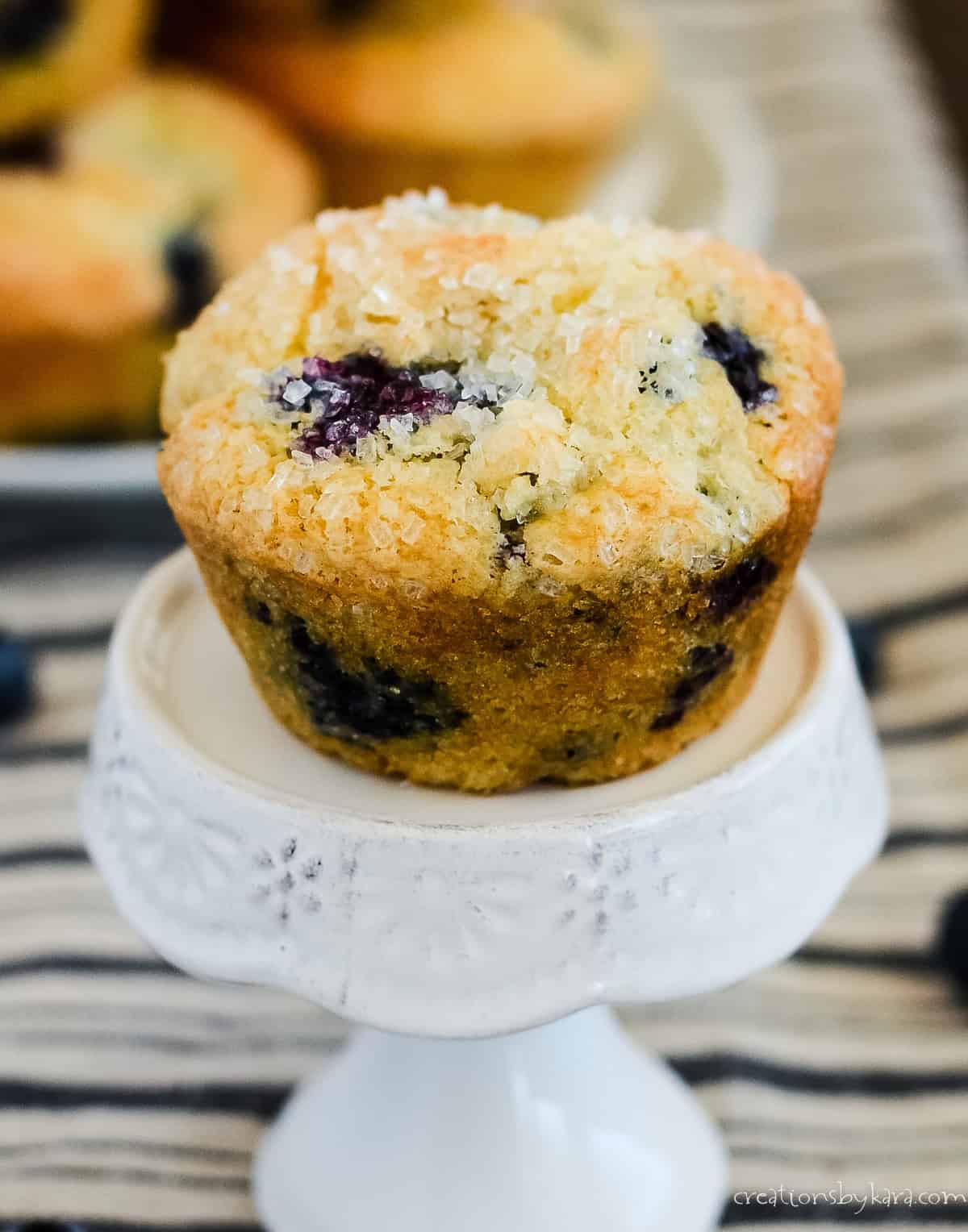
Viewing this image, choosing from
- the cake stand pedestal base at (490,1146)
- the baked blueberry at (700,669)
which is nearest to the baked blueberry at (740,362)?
the baked blueberry at (700,669)

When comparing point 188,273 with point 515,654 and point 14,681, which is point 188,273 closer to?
point 14,681

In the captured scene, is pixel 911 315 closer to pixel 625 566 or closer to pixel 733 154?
pixel 733 154

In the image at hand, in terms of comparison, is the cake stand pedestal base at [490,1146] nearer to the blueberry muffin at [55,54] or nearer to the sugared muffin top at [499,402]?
the sugared muffin top at [499,402]

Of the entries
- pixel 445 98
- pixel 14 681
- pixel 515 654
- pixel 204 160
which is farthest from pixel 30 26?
pixel 515 654

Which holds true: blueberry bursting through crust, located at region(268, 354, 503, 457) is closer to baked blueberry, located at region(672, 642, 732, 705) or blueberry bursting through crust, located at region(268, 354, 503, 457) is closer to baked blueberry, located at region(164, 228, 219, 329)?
baked blueberry, located at region(672, 642, 732, 705)

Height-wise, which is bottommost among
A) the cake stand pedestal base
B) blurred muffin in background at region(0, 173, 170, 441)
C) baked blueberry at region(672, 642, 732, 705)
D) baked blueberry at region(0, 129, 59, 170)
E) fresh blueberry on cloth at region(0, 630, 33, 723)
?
fresh blueberry on cloth at region(0, 630, 33, 723)

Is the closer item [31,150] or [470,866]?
[470,866]

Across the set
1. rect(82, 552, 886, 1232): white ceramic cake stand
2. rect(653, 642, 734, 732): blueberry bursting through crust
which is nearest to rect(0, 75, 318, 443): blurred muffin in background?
rect(82, 552, 886, 1232): white ceramic cake stand
